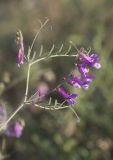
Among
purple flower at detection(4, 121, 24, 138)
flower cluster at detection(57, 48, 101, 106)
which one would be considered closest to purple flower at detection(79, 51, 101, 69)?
flower cluster at detection(57, 48, 101, 106)

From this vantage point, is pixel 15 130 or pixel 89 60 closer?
pixel 89 60

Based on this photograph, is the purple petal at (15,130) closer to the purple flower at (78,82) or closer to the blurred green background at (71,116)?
the blurred green background at (71,116)

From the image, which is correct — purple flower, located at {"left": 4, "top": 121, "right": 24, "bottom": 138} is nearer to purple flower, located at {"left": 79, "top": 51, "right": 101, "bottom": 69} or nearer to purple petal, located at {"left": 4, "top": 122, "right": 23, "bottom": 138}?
purple petal, located at {"left": 4, "top": 122, "right": 23, "bottom": 138}

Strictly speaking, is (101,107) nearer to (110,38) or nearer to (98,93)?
(98,93)

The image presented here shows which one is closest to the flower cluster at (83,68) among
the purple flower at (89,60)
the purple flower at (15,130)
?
the purple flower at (89,60)

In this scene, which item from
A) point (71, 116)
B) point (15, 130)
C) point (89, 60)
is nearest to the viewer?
point (89, 60)

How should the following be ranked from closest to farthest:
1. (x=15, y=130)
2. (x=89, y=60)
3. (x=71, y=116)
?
(x=89, y=60) → (x=15, y=130) → (x=71, y=116)

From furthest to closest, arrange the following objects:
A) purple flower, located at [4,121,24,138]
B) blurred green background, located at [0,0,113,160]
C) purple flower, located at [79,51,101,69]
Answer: blurred green background, located at [0,0,113,160] → purple flower, located at [4,121,24,138] → purple flower, located at [79,51,101,69]

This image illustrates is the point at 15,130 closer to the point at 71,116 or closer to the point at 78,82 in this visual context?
the point at 78,82

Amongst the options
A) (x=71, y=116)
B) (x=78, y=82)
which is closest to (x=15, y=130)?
(x=78, y=82)

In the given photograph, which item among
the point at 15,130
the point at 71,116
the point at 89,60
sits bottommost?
the point at 71,116
